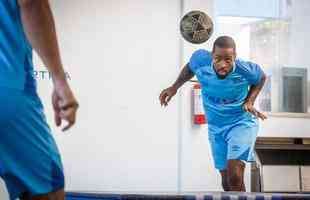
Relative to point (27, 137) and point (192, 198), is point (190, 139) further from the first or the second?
point (27, 137)

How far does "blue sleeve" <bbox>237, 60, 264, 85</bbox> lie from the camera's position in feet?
10.1

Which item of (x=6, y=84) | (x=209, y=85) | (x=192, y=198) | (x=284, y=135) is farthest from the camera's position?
(x=284, y=135)

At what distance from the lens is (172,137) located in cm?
321

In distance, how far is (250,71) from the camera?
314 centimetres

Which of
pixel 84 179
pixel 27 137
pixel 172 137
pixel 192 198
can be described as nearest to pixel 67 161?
pixel 84 179

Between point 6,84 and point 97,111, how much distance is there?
2.16 meters

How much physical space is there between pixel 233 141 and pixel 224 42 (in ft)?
2.12

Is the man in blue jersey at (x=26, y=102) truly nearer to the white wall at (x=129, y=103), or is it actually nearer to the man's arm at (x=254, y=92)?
the white wall at (x=129, y=103)

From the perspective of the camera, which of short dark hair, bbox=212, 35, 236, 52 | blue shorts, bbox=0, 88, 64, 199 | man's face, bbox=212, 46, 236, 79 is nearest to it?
blue shorts, bbox=0, 88, 64, 199

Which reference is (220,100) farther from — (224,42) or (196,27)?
(196,27)

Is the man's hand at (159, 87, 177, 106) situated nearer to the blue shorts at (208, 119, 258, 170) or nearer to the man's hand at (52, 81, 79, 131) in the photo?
the blue shorts at (208, 119, 258, 170)

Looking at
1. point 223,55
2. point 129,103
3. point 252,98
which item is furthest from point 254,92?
point 129,103

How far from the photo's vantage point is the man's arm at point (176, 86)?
3.15 meters

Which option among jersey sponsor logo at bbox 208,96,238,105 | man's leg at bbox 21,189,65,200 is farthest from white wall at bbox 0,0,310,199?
man's leg at bbox 21,189,65,200
